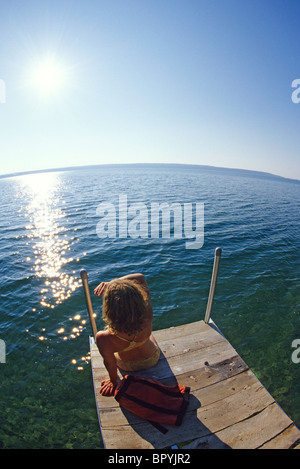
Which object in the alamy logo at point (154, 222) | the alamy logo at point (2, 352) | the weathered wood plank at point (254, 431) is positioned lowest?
the alamy logo at point (2, 352)

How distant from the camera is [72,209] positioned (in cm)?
2975

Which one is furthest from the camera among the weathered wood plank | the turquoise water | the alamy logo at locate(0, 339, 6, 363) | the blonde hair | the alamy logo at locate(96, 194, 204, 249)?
the alamy logo at locate(96, 194, 204, 249)

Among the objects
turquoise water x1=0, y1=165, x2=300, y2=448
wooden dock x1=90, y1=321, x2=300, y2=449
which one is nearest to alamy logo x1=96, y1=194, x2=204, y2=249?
turquoise water x1=0, y1=165, x2=300, y2=448

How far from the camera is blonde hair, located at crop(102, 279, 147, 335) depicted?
11.7 feet

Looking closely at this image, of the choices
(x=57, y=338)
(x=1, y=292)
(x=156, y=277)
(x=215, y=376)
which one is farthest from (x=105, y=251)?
(x=215, y=376)

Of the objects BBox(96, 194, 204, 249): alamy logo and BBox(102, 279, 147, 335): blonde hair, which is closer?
BBox(102, 279, 147, 335): blonde hair

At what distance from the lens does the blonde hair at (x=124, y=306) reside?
357cm

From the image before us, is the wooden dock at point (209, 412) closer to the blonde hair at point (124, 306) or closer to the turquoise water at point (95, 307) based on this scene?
the blonde hair at point (124, 306)

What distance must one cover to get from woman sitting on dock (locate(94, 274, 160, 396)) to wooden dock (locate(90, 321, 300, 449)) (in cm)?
34

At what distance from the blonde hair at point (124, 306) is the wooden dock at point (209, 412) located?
6.37 ft

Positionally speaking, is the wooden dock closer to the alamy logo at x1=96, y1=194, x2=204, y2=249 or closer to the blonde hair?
the blonde hair

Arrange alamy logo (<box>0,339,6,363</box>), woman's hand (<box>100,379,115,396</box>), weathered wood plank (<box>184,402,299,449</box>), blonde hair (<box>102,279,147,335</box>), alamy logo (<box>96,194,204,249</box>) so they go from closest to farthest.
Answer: blonde hair (<box>102,279,147,335</box>)
weathered wood plank (<box>184,402,299,449</box>)
woman's hand (<box>100,379,115,396</box>)
alamy logo (<box>0,339,6,363</box>)
alamy logo (<box>96,194,204,249</box>)

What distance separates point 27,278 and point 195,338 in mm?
10079

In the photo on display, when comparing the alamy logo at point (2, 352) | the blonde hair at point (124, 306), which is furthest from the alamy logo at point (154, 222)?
the blonde hair at point (124, 306)
